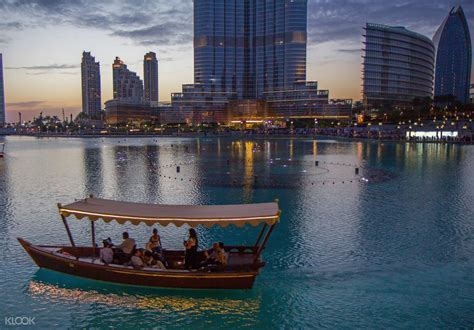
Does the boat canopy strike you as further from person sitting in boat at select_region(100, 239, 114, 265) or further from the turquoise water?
the turquoise water

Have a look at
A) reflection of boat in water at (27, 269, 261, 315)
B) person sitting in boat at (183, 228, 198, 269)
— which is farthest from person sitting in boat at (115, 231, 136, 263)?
person sitting in boat at (183, 228, 198, 269)

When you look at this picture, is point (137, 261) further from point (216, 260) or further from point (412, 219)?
point (412, 219)

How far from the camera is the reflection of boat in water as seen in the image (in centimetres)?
1338

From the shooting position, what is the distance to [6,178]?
1639 inches

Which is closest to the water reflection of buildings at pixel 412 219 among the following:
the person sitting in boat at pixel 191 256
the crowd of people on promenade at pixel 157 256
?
the crowd of people on promenade at pixel 157 256

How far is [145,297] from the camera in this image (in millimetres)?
13977

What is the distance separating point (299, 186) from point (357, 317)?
2227cm
